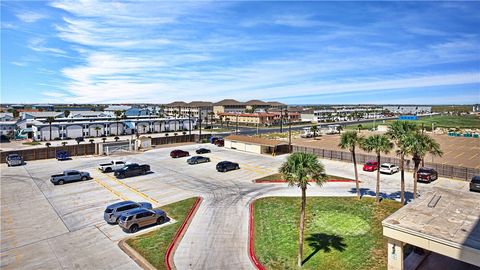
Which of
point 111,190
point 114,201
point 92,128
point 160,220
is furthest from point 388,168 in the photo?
point 92,128

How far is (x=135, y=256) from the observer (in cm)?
1903

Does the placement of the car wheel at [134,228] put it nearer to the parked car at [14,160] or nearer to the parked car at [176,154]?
the parked car at [176,154]

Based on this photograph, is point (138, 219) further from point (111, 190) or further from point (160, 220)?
point (111, 190)

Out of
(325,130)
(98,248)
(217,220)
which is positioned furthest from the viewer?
(325,130)

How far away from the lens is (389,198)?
31.2 metres

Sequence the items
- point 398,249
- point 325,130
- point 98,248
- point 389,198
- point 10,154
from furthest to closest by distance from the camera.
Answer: point 325,130
point 10,154
point 389,198
point 98,248
point 398,249

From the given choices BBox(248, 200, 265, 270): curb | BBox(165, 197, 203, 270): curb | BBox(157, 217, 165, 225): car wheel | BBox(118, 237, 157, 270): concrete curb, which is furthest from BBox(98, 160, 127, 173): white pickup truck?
BBox(248, 200, 265, 270): curb

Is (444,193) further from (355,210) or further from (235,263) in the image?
(235,263)

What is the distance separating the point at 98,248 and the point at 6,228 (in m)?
10.0

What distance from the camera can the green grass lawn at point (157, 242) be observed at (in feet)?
61.5

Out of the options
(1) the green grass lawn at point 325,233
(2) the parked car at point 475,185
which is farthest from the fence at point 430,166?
(1) the green grass lawn at point 325,233

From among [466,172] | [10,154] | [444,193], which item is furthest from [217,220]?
[10,154]

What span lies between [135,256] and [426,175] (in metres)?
34.8

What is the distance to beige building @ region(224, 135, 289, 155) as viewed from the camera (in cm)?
5838
